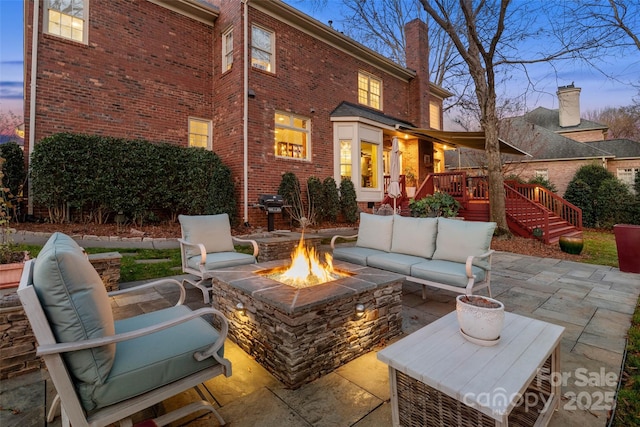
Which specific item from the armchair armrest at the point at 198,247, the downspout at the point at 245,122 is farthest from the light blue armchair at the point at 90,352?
the downspout at the point at 245,122

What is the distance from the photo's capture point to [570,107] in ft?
66.3

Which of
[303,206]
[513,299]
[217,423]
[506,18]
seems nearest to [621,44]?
[506,18]

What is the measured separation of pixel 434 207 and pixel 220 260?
7158 millimetres

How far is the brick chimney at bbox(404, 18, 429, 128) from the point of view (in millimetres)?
13992

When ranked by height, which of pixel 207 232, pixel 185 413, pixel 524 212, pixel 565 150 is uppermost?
pixel 565 150

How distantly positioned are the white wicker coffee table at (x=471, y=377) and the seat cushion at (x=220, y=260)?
9.27 feet

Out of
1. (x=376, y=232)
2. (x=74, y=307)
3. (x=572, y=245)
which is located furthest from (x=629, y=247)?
(x=74, y=307)

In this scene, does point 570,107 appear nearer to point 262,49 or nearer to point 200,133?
point 262,49

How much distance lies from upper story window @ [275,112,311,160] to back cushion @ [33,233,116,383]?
829 centimetres

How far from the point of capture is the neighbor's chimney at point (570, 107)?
1959cm

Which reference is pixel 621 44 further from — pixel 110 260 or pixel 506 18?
pixel 110 260

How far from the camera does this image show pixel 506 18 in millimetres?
8078

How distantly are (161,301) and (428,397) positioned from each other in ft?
10.9

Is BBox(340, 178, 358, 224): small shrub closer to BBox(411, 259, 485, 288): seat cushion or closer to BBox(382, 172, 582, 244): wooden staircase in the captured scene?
BBox(382, 172, 582, 244): wooden staircase
